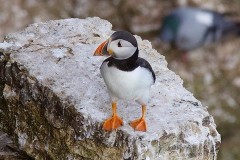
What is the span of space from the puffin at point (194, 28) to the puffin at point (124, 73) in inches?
239

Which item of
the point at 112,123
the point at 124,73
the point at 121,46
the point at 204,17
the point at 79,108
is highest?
the point at 204,17

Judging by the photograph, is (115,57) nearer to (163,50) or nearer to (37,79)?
(37,79)

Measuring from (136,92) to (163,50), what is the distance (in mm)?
6322

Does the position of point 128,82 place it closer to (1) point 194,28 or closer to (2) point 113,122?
(2) point 113,122

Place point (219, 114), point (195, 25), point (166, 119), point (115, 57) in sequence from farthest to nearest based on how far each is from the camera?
point (195, 25) → point (219, 114) → point (166, 119) → point (115, 57)

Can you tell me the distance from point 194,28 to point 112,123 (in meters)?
6.76

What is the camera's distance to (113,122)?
3.86m

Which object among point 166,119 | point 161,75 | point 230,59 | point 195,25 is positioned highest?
point 195,25

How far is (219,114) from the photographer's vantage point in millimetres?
8891

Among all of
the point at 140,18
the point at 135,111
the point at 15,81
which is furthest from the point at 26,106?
the point at 140,18

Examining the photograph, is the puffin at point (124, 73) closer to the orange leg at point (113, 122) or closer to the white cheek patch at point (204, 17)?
the orange leg at point (113, 122)

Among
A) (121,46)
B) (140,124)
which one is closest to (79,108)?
(140,124)

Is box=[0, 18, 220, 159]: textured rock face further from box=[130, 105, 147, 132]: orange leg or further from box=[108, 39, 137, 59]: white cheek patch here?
box=[108, 39, 137, 59]: white cheek patch

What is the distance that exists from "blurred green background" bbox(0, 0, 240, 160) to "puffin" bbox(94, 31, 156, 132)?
16.2 feet
